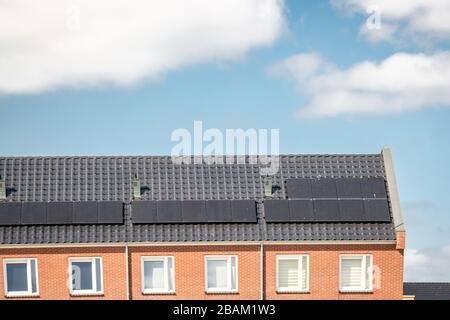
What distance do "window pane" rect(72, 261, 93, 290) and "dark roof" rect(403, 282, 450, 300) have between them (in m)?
15.8

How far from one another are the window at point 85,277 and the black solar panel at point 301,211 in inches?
320

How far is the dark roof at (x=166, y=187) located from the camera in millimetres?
21844

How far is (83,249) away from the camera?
21500 millimetres

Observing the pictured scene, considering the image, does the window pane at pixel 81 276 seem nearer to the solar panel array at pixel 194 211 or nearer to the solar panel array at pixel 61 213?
the solar panel array at pixel 61 213

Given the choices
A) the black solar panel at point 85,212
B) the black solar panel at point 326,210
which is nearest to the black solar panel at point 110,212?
the black solar panel at point 85,212

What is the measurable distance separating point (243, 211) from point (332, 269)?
4.30 m

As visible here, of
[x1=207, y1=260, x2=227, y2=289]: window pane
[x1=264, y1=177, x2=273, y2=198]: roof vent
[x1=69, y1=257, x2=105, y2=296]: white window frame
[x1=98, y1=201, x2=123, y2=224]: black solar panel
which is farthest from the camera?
[x1=264, y1=177, x2=273, y2=198]: roof vent

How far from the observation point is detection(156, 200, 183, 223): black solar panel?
22.2 meters

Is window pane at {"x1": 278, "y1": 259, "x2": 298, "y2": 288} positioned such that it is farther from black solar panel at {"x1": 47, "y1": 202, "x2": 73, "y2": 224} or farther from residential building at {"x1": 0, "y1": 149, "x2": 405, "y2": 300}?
black solar panel at {"x1": 47, "y1": 202, "x2": 73, "y2": 224}

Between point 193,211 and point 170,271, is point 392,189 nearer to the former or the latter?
point 193,211

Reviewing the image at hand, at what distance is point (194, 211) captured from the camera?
22531mm

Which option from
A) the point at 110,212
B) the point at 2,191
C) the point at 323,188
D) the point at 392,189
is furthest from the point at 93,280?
the point at 392,189

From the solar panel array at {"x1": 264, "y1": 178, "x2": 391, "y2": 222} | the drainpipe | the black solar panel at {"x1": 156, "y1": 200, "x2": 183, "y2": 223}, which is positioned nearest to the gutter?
the drainpipe
